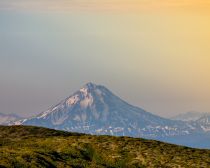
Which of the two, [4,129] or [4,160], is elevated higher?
[4,129]

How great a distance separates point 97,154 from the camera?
3979 inches

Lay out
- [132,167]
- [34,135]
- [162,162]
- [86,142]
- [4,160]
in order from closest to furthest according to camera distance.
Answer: [4,160]
[132,167]
[162,162]
[86,142]
[34,135]

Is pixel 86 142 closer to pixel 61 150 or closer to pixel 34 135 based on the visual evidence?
pixel 61 150

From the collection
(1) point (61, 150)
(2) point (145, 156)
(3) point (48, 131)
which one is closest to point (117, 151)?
(2) point (145, 156)

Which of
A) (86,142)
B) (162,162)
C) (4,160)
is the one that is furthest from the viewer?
(86,142)

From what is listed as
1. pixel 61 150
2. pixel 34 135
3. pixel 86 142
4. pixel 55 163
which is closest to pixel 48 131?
pixel 34 135

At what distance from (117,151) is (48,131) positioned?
38.9 meters

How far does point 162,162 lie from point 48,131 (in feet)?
150

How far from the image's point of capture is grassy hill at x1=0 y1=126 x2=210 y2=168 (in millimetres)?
86312

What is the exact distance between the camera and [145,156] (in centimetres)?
10394

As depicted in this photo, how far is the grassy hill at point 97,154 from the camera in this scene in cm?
8631

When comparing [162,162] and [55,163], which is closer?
[55,163]

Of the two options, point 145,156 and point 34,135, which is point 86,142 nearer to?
point 145,156

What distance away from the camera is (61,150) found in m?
99.0
